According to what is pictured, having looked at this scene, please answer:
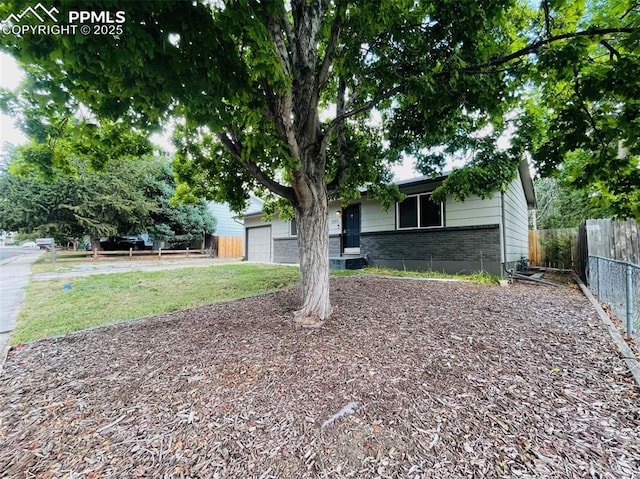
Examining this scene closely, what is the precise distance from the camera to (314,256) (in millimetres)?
3822

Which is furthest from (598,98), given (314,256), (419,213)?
(419,213)

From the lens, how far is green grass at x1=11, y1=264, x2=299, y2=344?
4.32 m

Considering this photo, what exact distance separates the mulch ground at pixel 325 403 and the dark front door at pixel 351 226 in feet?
24.4

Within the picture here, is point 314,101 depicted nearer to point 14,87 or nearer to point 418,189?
Answer: point 14,87

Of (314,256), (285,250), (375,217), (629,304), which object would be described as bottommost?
(629,304)

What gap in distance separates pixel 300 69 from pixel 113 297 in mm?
6368

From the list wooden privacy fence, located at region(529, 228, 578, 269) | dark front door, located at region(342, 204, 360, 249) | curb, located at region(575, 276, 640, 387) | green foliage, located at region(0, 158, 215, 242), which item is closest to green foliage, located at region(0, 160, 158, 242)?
green foliage, located at region(0, 158, 215, 242)

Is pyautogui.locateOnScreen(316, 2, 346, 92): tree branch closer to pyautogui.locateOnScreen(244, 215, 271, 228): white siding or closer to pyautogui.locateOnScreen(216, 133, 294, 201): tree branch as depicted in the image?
pyautogui.locateOnScreen(216, 133, 294, 201): tree branch

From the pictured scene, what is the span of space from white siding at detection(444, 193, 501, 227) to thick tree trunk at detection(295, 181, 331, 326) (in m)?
5.94

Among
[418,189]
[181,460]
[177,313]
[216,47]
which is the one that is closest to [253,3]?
[216,47]

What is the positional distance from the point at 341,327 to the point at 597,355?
2.77 m

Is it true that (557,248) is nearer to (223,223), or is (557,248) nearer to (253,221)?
(253,221)

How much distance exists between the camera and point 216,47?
236 centimetres

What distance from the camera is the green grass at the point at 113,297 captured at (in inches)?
170
